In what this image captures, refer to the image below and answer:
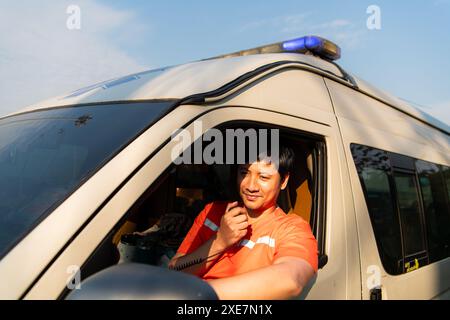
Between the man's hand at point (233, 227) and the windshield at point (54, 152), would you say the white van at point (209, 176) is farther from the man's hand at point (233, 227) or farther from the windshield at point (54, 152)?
the man's hand at point (233, 227)

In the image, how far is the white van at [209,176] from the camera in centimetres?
122

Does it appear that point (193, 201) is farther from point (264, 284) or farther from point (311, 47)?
point (264, 284)

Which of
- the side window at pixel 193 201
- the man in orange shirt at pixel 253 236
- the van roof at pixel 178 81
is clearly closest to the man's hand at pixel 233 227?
the man in orange shirt at pixel 253 236

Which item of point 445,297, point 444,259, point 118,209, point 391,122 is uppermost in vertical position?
point 391,122

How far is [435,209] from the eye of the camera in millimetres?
3275

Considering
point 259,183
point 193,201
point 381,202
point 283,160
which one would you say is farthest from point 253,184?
point 193,201

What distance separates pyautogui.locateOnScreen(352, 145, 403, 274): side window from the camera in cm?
234

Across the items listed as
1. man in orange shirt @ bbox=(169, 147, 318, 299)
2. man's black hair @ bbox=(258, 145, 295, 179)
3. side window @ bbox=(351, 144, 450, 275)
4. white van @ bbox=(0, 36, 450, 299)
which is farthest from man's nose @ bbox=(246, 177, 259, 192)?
side window @ bbox=(351, 144, 450, 275)

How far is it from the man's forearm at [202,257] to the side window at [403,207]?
2.97ft

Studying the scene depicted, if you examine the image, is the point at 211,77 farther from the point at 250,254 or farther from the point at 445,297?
the point at 445,297

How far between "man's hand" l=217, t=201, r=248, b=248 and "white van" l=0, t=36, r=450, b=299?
0.39 metres

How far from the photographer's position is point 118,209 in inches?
50.6
